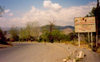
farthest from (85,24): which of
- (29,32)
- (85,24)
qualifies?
(29,32)

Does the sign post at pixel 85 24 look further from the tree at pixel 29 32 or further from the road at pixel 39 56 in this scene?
the tree at pixel 29 32

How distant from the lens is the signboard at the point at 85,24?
2145 centimetres

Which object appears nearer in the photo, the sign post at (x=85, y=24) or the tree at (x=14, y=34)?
the sign post at (x=85, y=24)

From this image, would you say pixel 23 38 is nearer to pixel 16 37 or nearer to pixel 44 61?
pixel 16 37

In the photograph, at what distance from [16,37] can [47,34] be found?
2312 cm

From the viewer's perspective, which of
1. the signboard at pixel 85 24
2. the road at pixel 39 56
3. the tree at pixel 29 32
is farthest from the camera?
the tree at pixel 29 32

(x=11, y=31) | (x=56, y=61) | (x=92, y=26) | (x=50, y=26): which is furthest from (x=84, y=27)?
(x=11, y=31)

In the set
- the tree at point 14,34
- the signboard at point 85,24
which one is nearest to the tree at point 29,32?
the tree at point 14,34

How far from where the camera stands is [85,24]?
867 inches

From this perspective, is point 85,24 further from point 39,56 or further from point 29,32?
point 29,32

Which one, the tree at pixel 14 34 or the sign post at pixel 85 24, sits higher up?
the sign post at pixel 85 24

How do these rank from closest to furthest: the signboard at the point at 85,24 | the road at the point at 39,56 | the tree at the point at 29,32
A: the road at the point at 39,56
the signboard at the point at 85,24
the tree at the point at 29,32

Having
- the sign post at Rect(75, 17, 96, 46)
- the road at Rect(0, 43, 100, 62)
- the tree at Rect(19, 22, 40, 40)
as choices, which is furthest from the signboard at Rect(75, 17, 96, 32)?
the tree at Rect(19, 22, 40, 40)

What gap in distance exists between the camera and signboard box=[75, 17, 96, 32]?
21.5 meters
